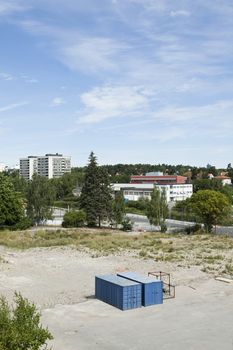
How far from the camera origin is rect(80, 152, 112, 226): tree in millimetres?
65062

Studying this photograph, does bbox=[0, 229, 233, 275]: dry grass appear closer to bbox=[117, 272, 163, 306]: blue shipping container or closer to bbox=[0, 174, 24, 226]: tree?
bbox=[0, 174, 24, 226]: tree

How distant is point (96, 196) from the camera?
65.0 metres

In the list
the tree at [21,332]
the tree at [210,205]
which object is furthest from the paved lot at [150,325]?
the tree at [210,205]

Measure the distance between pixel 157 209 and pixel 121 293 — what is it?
43.8m

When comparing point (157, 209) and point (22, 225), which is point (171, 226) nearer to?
point (157, 209)

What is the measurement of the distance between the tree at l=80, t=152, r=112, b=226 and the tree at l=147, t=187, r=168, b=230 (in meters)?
6.36

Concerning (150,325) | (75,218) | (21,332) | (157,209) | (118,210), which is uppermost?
(157,209)

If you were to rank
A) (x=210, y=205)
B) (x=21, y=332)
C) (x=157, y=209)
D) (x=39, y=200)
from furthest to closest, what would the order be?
(x=39, y=200) < (x=157, y=209) < (x=210, y=205) < (x=21, y=332)

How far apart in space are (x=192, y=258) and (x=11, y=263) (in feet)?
49.1

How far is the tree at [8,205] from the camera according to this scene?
58625 mm

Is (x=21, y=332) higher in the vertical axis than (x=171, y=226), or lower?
higher

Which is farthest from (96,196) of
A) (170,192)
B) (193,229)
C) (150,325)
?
(170,192)

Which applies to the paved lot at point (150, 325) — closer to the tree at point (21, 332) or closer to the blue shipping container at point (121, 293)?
the blue shipping container at point (121, 293)

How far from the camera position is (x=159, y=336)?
18.4 m
